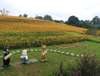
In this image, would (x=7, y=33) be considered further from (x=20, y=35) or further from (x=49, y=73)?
(x=49, y=73)

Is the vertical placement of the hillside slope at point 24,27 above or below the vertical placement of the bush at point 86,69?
below

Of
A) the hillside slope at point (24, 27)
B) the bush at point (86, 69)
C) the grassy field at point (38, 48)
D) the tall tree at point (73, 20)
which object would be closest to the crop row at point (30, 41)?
the grassy field at point (38, 48)

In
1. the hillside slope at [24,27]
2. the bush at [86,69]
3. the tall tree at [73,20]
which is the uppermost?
the bush at [86,69]

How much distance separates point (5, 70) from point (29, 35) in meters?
14.2

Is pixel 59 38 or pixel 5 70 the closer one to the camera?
pixel 5 70

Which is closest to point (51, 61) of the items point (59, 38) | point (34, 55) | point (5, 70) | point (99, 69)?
point (34, 55)

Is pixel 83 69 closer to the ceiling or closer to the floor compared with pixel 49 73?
closer to the ceiling

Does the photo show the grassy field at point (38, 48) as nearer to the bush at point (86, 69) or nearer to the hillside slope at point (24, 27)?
the hillside slope at point (24, 27)

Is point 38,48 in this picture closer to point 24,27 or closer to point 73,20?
point 24,27

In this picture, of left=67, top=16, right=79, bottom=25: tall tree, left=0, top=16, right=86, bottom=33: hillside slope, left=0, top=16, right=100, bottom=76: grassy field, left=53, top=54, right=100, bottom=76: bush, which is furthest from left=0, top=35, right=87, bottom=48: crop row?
left=67, top=16, right=79, bottom=25: tall tree

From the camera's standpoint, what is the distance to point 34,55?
75.9 feet

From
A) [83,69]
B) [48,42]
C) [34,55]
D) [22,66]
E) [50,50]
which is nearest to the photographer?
[83,69]

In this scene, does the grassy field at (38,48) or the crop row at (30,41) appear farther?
the crop row at (30,41)

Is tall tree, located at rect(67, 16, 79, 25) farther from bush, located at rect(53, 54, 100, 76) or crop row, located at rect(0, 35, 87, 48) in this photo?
bush, located at rect(53, 54, 100, 76)
